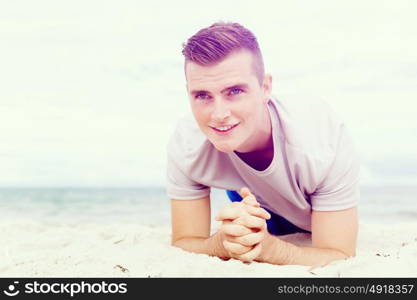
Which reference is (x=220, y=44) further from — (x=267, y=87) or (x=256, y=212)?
(x=256, y=212)

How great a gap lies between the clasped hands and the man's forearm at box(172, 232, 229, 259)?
184mm

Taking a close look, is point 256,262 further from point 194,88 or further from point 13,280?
point 13,280

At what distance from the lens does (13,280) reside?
2.22 m

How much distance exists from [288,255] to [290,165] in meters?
0.46

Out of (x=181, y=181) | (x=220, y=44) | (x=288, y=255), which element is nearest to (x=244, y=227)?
(x=288, y=255)

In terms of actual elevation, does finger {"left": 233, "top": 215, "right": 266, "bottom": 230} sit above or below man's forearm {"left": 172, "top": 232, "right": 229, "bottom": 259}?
above

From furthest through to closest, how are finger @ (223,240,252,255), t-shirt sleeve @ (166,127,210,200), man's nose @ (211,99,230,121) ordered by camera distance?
t-shirt sleeve @ (166,127,210,200) → man's nose @ (211,99,230,121) → finger @ (223,240,252,255)

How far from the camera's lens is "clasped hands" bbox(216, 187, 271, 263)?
234 cm

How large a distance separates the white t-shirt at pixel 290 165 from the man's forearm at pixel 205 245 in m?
0.25

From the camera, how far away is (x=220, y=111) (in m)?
2.47

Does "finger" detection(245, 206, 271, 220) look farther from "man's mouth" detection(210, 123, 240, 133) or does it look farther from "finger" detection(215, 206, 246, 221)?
"man's mouth" detection(210, 123, 240, 133)

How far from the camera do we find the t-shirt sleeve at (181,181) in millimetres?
2975

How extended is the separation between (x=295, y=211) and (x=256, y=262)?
2.23 feet

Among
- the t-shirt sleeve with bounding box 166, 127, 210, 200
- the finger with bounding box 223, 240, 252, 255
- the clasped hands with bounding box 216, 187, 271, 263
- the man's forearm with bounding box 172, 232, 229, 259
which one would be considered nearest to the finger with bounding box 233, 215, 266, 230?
the clasped hands with bounding box 216, 187, 271, 263
